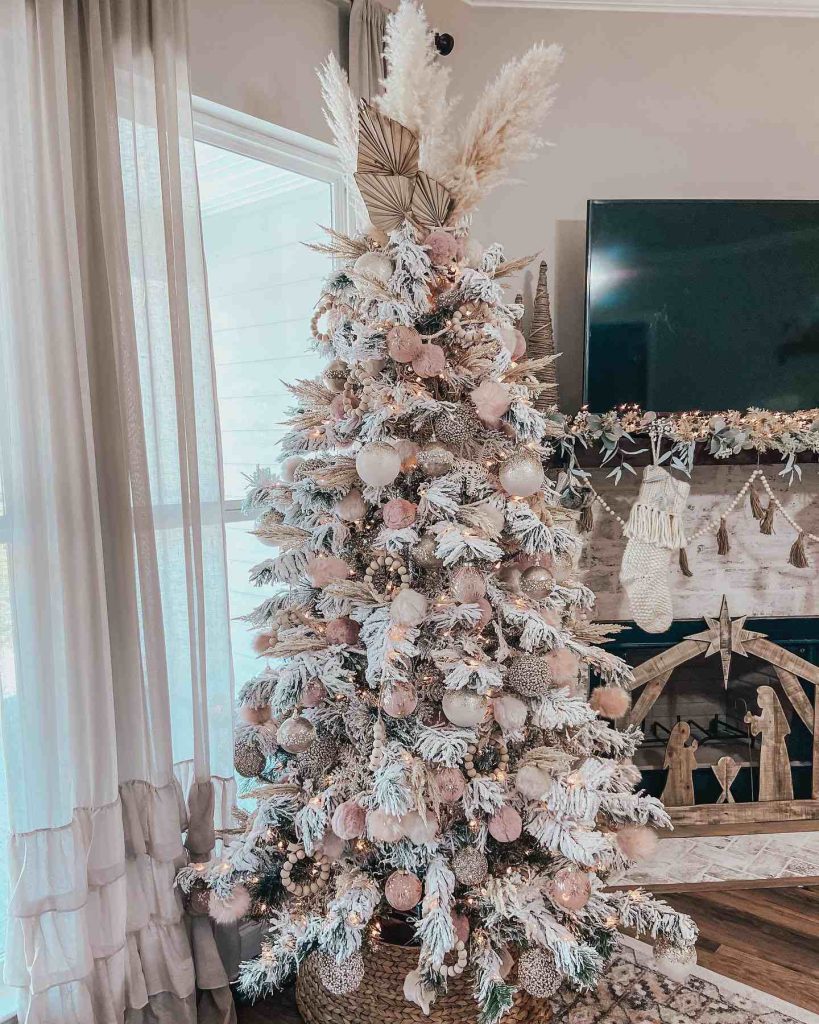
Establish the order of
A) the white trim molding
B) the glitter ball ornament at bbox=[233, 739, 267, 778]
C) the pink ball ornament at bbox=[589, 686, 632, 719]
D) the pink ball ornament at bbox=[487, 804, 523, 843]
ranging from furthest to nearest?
the white trim molding → the pink ball ornament at bbox=[589, 686, 632, 719] → the glitter ball ornament at bbox=[233, 739, 267, 778] → the pink ball ornament at bbox=[487, 804, 523, 843]

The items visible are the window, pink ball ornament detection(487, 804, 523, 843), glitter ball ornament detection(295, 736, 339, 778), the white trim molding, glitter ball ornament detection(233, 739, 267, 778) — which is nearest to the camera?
→ pink ball ornament detection(487, 804, 523, 843)

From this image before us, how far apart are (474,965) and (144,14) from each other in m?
2.11

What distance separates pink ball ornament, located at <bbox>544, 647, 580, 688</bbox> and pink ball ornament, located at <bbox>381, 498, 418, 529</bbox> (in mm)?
410

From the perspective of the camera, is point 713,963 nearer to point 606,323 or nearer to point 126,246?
point 606,323

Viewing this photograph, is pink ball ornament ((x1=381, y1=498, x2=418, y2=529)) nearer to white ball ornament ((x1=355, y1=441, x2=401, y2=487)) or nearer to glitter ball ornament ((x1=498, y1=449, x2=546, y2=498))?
white ball ornament ((x1=355, y1=441, x2=401, y2=487))

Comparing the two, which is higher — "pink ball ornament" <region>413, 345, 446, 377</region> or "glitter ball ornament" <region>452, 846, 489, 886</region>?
"pink ball ornament" <region>413, 345, 446, 377</region>

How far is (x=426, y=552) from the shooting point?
1.58m

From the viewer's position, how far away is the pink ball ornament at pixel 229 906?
1.64 metres

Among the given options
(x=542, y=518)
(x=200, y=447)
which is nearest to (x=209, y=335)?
(x=200, y=447)

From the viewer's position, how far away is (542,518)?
1738mm

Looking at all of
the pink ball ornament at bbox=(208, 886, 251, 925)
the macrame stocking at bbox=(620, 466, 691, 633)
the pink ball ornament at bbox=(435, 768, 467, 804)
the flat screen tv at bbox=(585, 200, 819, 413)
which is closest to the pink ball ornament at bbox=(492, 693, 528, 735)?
the pink ball ornament at bbox=(435, 768, 467, 804)

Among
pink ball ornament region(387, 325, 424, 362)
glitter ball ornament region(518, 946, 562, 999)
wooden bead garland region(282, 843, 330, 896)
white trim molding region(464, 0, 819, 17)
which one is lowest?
glitter ball ornament region(518, 946, 562, 999)

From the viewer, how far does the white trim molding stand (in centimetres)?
270

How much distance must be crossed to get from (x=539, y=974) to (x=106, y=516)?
126 cm
